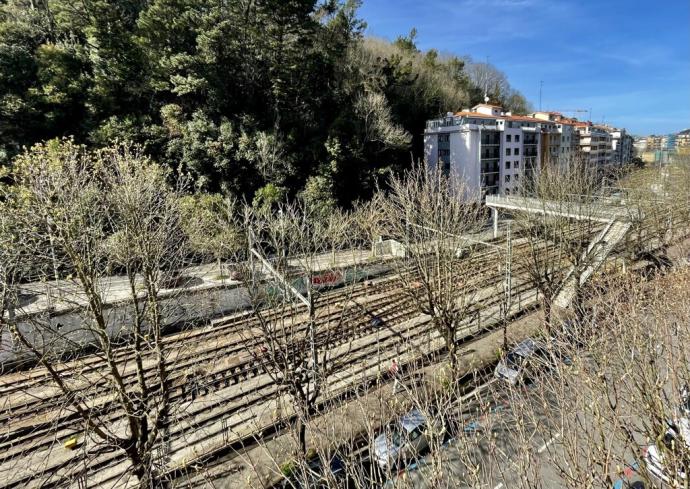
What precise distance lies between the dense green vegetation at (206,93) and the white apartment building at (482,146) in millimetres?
8228

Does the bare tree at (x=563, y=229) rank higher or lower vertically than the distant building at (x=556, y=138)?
lower

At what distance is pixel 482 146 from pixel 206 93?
83.0ft

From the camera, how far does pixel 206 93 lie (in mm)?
25672

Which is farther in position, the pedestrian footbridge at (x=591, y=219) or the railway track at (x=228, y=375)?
the pedestrian footbridge at (x=591, y=219)

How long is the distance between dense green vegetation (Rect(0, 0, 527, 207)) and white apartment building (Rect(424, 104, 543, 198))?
27.0ft

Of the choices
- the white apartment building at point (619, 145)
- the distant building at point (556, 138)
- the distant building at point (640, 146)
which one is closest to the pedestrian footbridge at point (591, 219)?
the distant building at point (556, 138)

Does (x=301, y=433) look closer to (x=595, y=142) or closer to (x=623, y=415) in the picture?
(x=623, y=415)

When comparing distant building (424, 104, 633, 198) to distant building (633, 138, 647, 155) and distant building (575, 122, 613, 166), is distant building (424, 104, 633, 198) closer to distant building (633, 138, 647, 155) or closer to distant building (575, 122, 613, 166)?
distant building (575, 122, 613, 166)

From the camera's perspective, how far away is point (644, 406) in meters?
Result: 4.68

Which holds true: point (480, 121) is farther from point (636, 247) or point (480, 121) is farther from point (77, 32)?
point (77, 32)

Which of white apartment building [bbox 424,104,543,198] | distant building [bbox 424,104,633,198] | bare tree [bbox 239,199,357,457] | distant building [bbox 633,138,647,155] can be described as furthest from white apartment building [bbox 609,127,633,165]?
bare tree [bbox 239,199,357,457]

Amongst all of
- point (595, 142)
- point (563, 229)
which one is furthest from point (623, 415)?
point (595, 142)

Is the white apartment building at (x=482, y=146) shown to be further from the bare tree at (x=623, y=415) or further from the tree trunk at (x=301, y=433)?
the tree trunk at (x=301, y=433)

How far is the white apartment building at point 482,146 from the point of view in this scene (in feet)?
116
